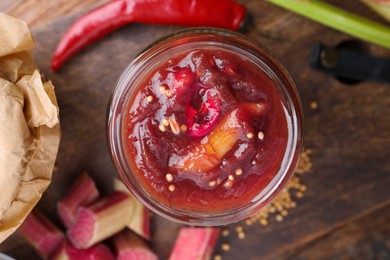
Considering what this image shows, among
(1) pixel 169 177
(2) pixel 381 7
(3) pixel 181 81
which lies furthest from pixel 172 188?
(2) pixel 381 7

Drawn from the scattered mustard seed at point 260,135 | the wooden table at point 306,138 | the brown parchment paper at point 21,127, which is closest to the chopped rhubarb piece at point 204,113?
the scattered mustard seed at point 260,135

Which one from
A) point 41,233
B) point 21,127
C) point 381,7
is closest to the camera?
point 21,127

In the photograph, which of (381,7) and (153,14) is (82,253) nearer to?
(153,14)

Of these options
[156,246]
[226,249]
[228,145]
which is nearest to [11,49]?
[228,145]

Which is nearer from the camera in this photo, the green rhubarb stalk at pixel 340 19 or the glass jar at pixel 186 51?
the glass jar at pixel 186 51

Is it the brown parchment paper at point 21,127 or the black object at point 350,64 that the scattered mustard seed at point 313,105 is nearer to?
the black object at point 350,64

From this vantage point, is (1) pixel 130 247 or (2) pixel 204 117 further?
(1) pixel 130 247

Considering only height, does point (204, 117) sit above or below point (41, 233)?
above
